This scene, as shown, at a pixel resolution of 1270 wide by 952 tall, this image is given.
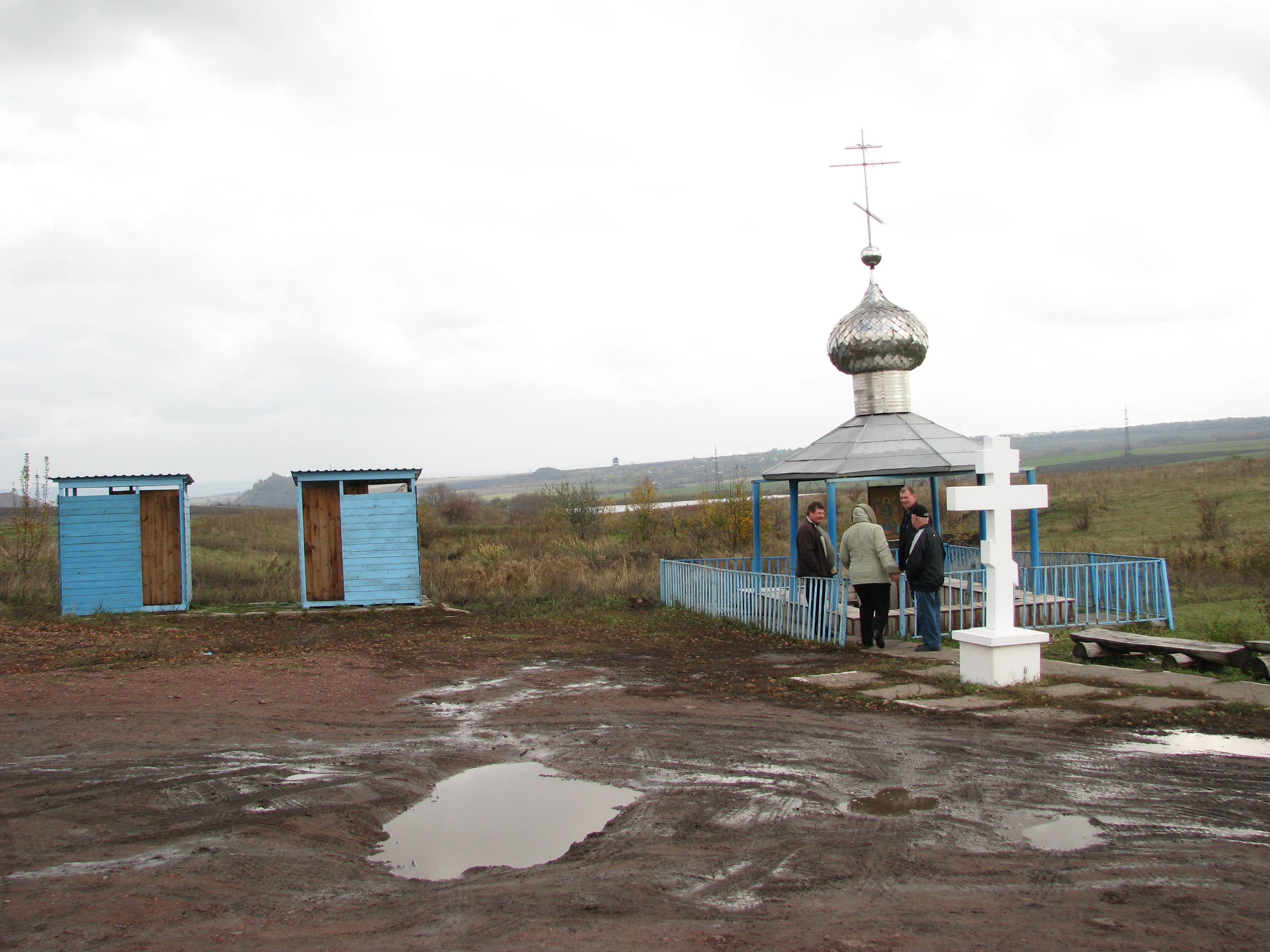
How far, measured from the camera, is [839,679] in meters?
9.02

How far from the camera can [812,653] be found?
428 inches

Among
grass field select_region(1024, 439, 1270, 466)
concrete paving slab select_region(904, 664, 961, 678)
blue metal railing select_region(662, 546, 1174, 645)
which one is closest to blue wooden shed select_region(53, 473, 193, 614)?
blue metal railing select_region(662, 546, 1174, 645)

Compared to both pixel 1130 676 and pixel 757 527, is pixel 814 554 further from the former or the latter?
pixel 1130 676

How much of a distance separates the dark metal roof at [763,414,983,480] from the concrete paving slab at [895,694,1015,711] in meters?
4.71

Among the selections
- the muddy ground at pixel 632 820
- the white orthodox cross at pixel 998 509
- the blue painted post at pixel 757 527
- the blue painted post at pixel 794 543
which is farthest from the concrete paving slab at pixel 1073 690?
the blue painted post at pixel 757 527

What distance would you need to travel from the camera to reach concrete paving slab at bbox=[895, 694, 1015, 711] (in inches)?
301

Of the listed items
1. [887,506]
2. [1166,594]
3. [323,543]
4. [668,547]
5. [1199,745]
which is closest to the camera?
[1199,745]

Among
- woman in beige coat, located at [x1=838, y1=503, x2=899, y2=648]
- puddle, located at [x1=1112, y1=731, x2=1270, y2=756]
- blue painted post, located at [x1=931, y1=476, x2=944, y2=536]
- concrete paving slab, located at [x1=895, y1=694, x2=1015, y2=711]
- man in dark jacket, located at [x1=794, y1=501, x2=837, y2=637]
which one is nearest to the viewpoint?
puddle, located at [x1=1112, y1=731, x2=1270, y2=756]

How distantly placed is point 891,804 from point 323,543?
14.3 metres

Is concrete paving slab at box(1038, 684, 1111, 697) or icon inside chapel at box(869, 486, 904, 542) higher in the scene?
icon inside chapel at box(869, 486, 904, 542)

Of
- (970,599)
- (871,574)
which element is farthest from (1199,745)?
(970,599)

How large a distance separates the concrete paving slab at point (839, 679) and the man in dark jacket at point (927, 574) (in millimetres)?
1692

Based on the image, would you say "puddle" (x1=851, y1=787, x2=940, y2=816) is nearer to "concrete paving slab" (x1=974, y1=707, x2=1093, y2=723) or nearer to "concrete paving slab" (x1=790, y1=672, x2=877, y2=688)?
"concrete paving slab" (x1=974, y1=707, x2=1093, y2=723)

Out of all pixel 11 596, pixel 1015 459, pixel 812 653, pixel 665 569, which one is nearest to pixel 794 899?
pixel 1015 459
